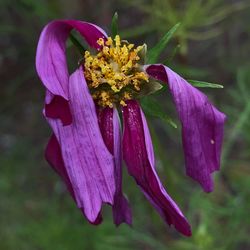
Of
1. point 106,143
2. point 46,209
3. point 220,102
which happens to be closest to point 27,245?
point 46,209

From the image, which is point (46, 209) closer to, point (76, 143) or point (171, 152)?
point (171, 152)

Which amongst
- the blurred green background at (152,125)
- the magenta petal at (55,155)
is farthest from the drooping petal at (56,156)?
the blurred green background at (152,125)

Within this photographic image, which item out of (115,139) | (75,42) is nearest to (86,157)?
(115,139)

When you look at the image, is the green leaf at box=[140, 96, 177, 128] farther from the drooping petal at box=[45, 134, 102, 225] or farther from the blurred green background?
the blurred green background

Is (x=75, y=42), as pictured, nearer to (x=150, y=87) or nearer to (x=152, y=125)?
(x=150, y=87)

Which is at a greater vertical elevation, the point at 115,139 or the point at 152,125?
the point at 115,139

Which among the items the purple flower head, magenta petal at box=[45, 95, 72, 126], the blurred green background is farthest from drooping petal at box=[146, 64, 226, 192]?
the blurred green background

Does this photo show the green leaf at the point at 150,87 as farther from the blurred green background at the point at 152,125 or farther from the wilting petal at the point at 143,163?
the blurred green background at the point at 152,125
